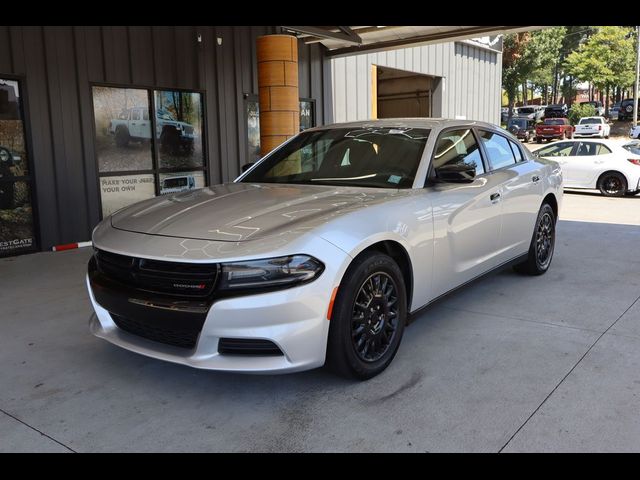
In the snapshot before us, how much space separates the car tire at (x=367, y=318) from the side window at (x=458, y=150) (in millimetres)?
1113

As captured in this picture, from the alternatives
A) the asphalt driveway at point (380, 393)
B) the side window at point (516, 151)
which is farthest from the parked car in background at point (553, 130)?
the asphalt driveway at point (380, 393)

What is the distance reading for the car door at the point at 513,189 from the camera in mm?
4938

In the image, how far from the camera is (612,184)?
13.3 metres

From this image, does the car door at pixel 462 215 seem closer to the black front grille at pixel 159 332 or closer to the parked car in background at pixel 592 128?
the black front grille at pixel 159 332

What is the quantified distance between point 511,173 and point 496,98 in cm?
1455

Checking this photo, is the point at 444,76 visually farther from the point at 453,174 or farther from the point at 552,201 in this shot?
the point at 453,174

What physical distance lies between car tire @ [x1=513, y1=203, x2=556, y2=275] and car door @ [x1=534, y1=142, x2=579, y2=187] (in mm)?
8242

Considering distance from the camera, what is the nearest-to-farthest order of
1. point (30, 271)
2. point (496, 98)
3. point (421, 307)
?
point (421, 307)
point (30, 271)
point (496, 98)

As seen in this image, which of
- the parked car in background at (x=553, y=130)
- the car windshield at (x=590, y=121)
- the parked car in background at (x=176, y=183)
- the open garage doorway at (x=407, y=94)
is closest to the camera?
the parked car in background at (x=176, y=183)

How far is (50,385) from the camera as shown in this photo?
3480mm

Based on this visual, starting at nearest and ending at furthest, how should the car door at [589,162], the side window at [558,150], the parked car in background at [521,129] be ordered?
the car door at [589,162], the side window at [558,150], the parked car in background at [521,129]

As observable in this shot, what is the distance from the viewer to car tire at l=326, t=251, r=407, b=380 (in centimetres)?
317
